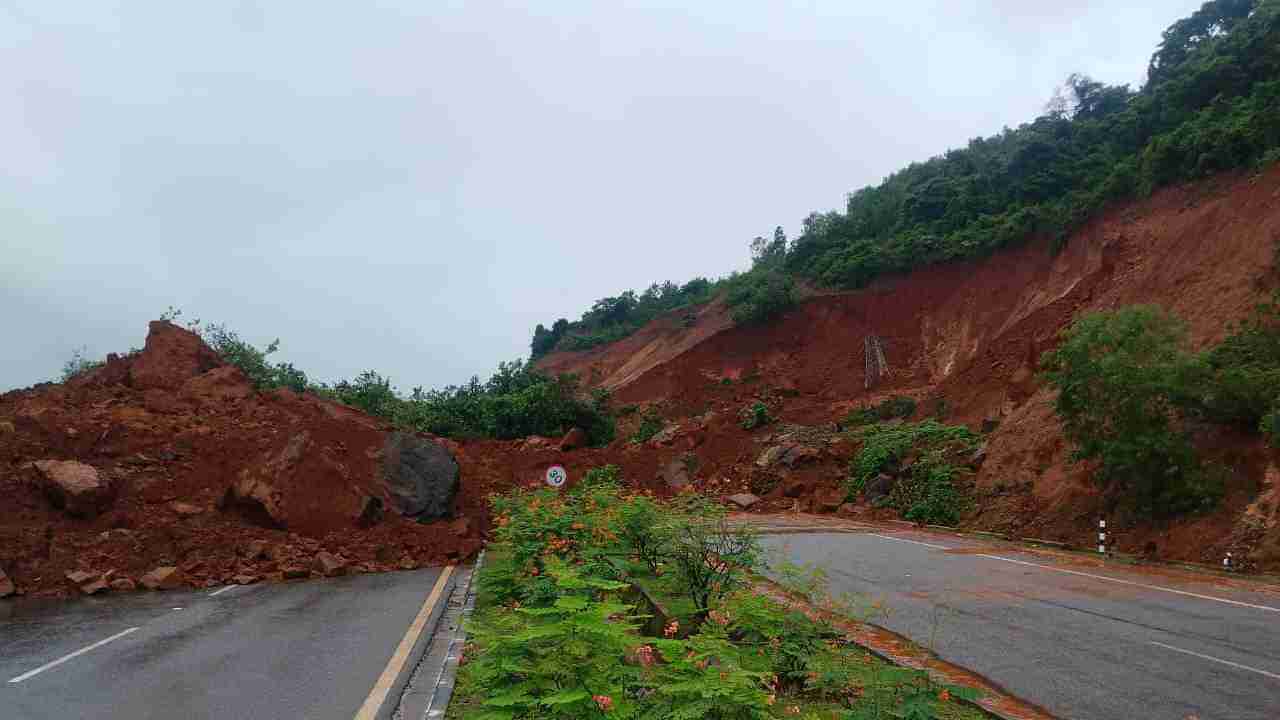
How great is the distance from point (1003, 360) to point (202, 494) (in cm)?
3253

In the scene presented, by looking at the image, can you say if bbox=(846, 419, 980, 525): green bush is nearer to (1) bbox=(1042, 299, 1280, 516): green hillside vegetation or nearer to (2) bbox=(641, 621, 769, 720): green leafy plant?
(1) bbox=(1042, 299, 1280, 516): green hillside vegetation

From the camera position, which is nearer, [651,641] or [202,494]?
[651,641]

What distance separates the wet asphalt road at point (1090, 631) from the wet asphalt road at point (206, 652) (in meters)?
5.80

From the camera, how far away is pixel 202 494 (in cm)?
1644

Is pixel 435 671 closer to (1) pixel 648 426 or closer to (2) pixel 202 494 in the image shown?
(2) pixel 202 494

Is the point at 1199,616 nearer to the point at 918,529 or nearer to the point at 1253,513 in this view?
the point at 1253,513

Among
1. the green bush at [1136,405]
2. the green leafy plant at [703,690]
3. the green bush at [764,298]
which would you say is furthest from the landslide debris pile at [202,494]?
the green bush at [764,298]

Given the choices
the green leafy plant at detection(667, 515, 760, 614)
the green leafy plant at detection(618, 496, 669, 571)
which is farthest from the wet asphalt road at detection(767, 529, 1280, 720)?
the green leafy plant at detection(618, 496, 669, 571)

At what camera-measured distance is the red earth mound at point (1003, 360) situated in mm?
20062

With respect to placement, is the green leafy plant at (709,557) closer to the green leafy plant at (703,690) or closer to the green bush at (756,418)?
the green leafy plant at (703,690)

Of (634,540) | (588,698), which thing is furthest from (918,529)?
(588,698)

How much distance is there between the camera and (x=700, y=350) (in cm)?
5941

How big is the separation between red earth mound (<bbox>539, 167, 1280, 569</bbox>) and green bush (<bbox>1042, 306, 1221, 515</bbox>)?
0.69m

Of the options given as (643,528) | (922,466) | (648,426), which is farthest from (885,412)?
(643,528)
